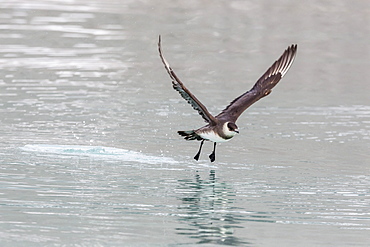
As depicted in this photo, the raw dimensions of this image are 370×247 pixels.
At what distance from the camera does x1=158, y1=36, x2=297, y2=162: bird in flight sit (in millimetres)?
12562

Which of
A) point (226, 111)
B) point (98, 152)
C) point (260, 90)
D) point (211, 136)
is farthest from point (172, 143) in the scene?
point (211, 136)

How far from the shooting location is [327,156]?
14195 millimetres

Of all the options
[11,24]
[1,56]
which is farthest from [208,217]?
[11,24]

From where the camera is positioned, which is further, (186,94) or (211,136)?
(211,136)

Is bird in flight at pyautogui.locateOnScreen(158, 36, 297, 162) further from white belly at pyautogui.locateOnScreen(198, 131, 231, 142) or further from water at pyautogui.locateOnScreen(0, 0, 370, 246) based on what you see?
water at pyautogui.locateOnScreen(0, 0, 370, 246)

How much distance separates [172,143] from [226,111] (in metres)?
1.48

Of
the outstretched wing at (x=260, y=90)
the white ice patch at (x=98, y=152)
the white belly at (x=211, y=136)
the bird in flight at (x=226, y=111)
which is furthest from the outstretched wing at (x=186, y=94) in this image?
the white ice patch at (x=98, y=152)

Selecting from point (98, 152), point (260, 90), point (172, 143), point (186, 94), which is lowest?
point (98, 152)

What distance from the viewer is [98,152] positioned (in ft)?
46.6

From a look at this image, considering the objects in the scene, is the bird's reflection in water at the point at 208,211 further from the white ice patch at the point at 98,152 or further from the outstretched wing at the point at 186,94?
the white ice patch at the point at 98,152

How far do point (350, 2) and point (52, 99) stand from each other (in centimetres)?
2246

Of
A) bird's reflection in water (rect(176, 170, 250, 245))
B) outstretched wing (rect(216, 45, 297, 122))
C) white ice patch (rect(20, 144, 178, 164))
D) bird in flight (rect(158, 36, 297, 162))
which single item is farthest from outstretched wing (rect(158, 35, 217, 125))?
white ice patch (rect(20, 144, 178, 164))

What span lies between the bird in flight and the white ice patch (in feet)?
1.99

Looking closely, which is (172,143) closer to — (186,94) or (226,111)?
(226,111)
